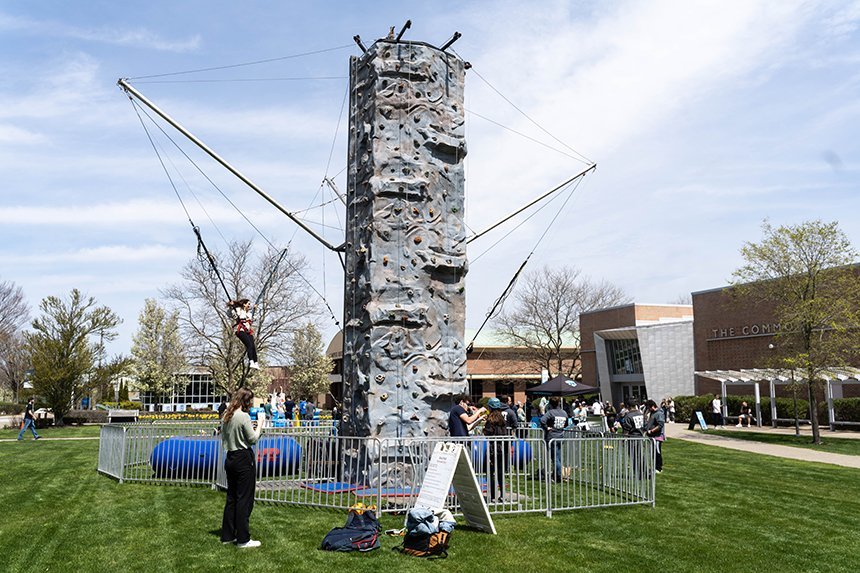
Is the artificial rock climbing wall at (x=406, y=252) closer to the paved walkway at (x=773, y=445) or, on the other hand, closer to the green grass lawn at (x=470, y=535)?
the green grass lawn at (x=470, y=535)

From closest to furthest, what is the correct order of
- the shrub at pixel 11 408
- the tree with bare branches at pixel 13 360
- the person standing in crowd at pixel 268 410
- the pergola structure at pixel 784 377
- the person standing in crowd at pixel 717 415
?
the pergola structure at pixel 784 377 → the person standing in crowd at pixel 268 410 → the person standing in crowd at pixel 717 415 → the shrub at pixel 11 408 → the tree with bare branches at pixel 13 360

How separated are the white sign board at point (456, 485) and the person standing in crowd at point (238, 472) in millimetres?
2113

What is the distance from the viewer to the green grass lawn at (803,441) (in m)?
23.3

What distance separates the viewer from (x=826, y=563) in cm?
816

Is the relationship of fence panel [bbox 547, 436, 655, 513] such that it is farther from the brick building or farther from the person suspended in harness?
the brick building

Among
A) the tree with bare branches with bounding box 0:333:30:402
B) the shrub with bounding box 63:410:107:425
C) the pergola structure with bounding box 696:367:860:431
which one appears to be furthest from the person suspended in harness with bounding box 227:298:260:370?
the tree with bare branches with bounding box 0:333:30:402

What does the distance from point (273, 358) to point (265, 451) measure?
105 ft

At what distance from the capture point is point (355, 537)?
27.2ft

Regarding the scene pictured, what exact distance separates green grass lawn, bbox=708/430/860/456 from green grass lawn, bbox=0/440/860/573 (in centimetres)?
1048

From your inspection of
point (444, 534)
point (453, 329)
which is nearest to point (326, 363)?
point (453, 329)

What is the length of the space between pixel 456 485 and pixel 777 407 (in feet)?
101

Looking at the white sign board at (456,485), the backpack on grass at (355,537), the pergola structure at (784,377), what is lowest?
the backpack on grass at (355,537)

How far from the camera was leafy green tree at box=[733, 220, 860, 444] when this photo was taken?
25.6 meters

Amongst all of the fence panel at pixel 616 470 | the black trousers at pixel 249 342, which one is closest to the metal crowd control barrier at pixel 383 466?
the fence panel at pixel 616 470
